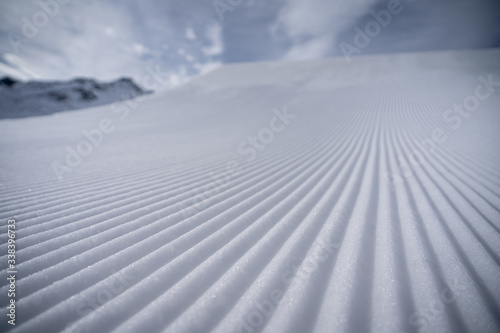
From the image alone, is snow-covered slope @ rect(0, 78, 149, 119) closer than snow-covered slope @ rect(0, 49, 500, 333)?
No

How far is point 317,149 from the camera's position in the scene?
4.05m

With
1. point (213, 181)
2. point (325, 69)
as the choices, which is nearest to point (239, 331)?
point (213, 181)

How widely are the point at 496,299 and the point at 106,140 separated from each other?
7433 millimetres

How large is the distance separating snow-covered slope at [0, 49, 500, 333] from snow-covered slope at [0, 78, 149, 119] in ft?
92.2

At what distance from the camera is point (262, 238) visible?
57.9 inches

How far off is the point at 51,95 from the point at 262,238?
38327 mm

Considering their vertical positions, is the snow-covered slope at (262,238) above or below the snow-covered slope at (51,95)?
below

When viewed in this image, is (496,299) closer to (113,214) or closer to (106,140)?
(113,214)

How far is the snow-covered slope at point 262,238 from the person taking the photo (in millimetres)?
939

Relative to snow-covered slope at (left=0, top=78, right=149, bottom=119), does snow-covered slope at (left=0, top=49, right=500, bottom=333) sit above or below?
below

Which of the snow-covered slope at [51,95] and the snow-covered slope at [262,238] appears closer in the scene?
the snow-covered slope at [262,238]

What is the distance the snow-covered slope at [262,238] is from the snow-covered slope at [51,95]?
92.2 ft

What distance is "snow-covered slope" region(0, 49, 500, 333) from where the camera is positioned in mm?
939

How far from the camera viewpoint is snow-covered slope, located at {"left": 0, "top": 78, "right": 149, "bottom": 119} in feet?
75.3
